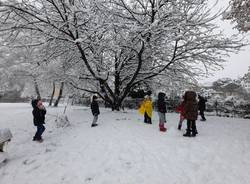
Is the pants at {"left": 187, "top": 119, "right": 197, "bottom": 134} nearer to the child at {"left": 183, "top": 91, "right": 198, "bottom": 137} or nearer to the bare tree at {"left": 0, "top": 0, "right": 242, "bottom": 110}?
the child at {"left": 183, "top": 91, "right": 198, "bottom": 137}

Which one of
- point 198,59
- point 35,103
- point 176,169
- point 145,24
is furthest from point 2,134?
point 198,59

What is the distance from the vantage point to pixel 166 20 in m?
13.3

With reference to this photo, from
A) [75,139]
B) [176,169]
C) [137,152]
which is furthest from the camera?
[75,139]

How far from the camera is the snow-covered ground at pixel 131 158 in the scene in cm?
637

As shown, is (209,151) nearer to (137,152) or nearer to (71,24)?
(137,152)

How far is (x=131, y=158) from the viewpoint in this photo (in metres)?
7.49

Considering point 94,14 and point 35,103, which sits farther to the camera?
point 94,14

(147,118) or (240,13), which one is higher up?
(240,13)

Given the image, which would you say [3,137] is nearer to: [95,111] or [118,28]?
[95,111]

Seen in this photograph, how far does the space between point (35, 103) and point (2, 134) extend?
224 cm

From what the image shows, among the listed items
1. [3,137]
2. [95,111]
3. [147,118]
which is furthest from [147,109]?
[3,137]

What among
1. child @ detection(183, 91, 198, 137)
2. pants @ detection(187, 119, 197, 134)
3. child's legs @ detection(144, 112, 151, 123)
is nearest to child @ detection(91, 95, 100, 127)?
child's legs @ detection(144, 112, 151, 123)

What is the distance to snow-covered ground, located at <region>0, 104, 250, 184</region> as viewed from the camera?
6.37 m

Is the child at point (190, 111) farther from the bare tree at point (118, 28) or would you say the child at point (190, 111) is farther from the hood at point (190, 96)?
the bare tree at point (118, 28)
